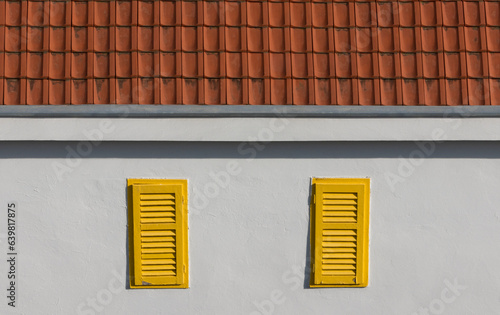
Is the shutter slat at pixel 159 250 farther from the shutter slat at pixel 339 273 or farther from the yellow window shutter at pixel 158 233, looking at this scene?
the shutter slat at pixel 339 273

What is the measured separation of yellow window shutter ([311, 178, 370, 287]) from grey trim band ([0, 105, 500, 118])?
0.65 meters

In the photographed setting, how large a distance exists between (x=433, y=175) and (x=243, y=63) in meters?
2.02

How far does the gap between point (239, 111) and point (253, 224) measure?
106 centimetres

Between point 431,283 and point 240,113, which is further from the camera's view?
point 431,283

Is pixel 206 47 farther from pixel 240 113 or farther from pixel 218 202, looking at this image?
pixel 218 202

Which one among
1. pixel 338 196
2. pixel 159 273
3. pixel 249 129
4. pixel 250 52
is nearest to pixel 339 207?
pixel 338 196

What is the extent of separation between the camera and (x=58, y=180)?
6.07 meters

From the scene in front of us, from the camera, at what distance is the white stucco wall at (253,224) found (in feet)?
19.9

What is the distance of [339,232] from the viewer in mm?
6188

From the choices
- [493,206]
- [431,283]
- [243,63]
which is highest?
[243,63]

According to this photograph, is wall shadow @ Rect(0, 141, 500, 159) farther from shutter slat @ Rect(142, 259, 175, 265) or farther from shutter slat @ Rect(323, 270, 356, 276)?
shutter slat @ Rect(323, 270, 356, 276)

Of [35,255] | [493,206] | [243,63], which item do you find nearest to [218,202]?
[243,63]

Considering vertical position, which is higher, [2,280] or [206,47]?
[206,47]

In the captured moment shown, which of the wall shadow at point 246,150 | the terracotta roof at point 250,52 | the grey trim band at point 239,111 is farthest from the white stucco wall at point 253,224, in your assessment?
the terracotta roof at point 250,52
